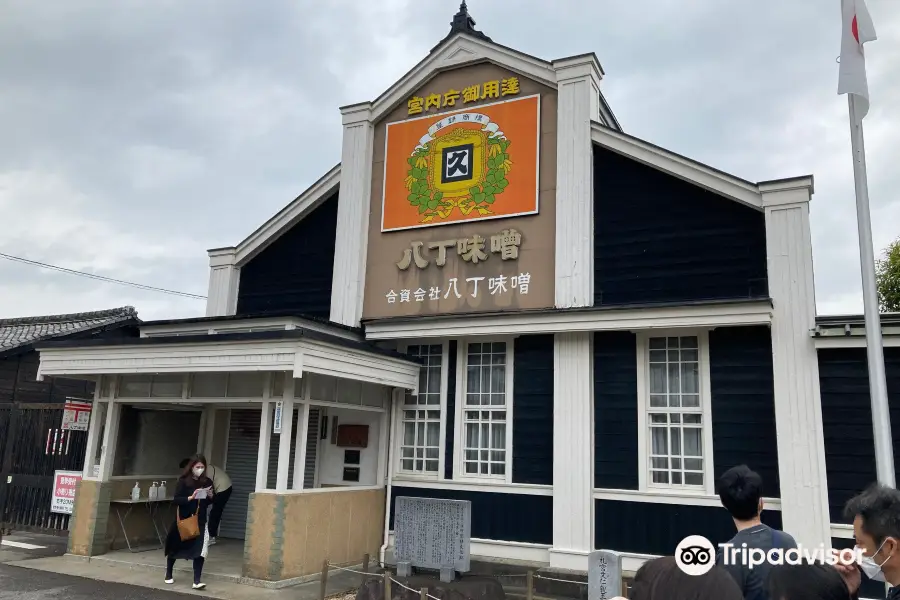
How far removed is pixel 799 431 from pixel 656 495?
85.7 inches

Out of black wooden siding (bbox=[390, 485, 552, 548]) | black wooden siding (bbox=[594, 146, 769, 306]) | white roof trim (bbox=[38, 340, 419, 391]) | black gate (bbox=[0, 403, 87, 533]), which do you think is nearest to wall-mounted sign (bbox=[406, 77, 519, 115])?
black wooden siding (bbox=[594, 146, 769, 306])

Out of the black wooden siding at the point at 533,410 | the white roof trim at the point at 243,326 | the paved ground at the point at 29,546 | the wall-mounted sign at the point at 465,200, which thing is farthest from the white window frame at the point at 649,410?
the paved ground at the point at 29,546

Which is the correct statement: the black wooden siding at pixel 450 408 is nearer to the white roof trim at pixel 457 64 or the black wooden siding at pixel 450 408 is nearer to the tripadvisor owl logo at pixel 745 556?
the white roof trim at pixel 457 64

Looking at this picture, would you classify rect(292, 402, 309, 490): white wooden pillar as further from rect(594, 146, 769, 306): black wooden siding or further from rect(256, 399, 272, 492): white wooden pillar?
rect(594, 146, 769, 306): black wooden siding

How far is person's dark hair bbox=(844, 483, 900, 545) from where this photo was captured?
2955 mm

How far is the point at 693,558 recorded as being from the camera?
2764mm

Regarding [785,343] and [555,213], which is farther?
[555,213]

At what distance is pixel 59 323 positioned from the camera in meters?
20.2

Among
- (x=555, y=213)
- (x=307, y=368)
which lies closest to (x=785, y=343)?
(x=555, y=213)

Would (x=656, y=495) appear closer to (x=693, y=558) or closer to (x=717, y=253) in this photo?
(x=717, y=253)

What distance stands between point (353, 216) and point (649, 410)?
6.61m

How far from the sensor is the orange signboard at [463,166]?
12406 mm

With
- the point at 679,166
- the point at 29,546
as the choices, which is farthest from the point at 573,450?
the point at 29,546

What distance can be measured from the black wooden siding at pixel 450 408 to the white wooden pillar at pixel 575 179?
2.23 m
